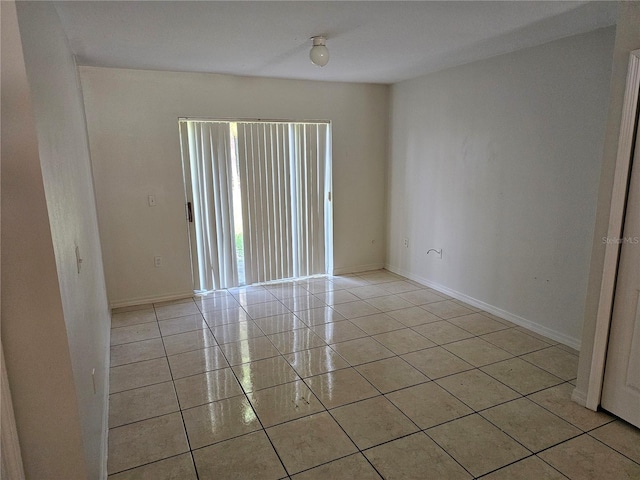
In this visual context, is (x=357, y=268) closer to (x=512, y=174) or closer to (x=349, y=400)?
(x=512, y=174)

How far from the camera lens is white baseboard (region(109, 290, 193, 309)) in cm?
406

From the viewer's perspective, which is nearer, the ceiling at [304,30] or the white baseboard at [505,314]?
the ceiling at [304,30]

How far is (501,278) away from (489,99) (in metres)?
1.62

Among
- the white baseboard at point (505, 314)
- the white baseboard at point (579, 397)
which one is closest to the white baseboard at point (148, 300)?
the white baseboard at point (505, 314)

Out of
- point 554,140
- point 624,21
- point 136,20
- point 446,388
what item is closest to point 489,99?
point 554,140

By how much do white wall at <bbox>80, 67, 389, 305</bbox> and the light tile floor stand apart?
0.54 meters

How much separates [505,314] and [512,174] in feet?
4.14

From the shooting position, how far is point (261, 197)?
4516mm

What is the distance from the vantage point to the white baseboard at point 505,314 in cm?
313

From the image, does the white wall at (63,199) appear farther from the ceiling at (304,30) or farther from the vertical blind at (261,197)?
the vertical blind at (261,197)

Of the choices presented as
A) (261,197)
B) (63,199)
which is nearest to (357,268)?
(261,197)

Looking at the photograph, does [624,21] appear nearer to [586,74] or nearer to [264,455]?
[586,74]

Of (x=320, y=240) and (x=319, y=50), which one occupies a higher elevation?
(x=319, y=50)

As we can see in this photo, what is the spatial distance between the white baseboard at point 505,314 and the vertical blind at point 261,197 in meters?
1.31
